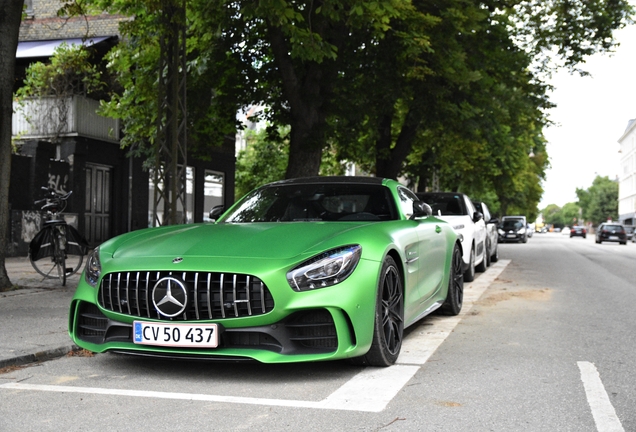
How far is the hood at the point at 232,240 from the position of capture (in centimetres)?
517

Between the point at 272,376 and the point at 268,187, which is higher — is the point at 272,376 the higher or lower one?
the lower one

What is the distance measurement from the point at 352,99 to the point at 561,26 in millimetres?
8837

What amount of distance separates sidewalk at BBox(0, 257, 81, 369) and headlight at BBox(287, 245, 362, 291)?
2278 millimetres

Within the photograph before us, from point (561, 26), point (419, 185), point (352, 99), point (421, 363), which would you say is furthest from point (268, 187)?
point (419, 185)

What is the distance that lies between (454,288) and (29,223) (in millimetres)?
13106

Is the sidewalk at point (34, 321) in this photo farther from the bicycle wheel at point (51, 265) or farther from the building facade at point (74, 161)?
the building facade at point (74, 161)

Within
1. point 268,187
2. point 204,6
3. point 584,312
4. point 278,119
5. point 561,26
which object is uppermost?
point 561,26

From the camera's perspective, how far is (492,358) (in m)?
5.99

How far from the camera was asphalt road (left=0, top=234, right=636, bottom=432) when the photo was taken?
4.07m

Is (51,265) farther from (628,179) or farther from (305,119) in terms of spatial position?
(628,179)

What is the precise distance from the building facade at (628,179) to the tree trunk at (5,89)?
107 m

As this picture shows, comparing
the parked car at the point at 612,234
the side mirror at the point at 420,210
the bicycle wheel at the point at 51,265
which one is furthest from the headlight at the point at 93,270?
the parked car at the point at 612,234

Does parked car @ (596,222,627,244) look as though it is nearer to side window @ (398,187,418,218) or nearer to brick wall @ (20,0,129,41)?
brick wall @ (20,0,129,41)

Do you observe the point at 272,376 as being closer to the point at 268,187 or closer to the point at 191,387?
the point at 191,387
